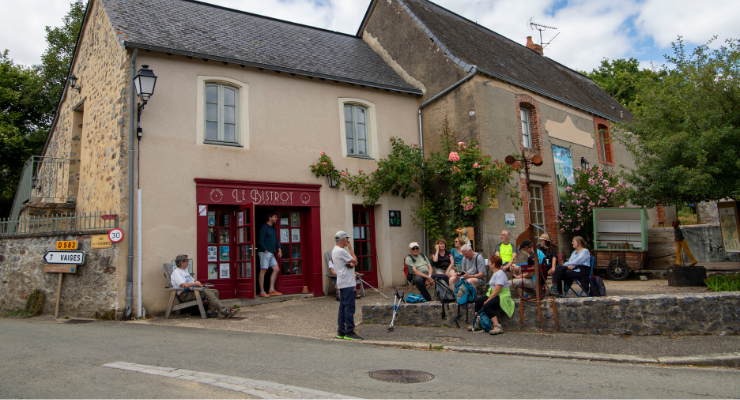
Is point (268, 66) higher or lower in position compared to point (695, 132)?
higher

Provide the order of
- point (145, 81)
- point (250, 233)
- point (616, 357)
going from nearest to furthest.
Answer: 1. point (616, 357)
2. point (145, 81)
3. point (250, 233)

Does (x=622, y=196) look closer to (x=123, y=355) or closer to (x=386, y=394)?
(x=386, y=394)

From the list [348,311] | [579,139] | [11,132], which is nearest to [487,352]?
[348,311]

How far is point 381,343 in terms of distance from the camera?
680 centimetres

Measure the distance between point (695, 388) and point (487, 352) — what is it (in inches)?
89.8

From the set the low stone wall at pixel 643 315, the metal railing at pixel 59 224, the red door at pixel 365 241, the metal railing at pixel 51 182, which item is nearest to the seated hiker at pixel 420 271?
the low stone wall at pixel 643 315

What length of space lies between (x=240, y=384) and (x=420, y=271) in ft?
17.3

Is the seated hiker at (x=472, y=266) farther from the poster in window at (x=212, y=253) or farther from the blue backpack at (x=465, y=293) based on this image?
the poster in window at (x=212, y=253)

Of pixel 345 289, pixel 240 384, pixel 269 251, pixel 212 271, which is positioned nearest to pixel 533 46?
pixel 269 251

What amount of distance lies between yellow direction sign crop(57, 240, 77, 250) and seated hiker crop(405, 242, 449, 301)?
20.6ft

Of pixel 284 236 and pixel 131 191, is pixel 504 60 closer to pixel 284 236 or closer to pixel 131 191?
pixel 284 236

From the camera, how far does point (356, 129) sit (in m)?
12.6

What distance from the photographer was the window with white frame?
10547mm

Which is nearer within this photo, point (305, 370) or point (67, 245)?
point (305, 370)
